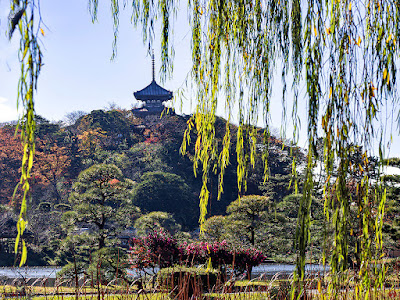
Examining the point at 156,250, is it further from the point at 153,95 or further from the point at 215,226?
the point at 153,95

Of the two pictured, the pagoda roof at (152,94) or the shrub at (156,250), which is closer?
the shrub at (156,250)

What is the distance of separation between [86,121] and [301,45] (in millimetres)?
19064

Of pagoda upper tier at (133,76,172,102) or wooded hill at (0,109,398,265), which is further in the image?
pagoda upper tier at (133,76,172,102)

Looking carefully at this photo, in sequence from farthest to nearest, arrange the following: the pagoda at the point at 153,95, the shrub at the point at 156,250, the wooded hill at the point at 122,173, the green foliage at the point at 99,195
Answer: the pagoda at the point at 153,95
the wooded hill at the point at 122,173
the green foliage at the point at 99,195
the shrub at the point at 156,250

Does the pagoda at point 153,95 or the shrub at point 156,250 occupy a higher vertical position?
the pagoda at point 153,95

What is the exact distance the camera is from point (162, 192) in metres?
15.4

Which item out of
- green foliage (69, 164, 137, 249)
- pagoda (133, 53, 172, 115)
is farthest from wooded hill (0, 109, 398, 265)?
green foliage (69, 164, 137, 249)

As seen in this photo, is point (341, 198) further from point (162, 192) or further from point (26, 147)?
point (162, 192)

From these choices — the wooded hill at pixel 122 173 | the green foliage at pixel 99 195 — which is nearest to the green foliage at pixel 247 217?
the wooded hill at pixel 122 173

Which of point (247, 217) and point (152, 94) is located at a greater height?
point (152, 94)

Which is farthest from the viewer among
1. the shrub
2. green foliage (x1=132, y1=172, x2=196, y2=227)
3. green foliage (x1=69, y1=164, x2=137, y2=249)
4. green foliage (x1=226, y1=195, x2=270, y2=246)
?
green foliage (x1=132, y1=172, x2=196, y2=227)

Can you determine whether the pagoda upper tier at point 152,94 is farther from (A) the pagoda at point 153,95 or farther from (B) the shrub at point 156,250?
(B) the shrub at point 156,250

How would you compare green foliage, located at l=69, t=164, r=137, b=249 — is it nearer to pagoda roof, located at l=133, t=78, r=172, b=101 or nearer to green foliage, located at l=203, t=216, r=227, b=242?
green foliage, located at l=203, t=216, r=227, b=242

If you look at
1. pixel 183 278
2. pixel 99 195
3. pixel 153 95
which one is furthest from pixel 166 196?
pixel 183 278
